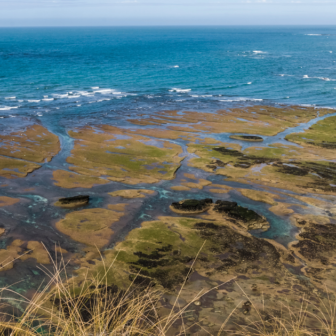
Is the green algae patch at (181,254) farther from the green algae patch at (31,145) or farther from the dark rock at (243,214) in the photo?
the green algae patch at (31,145)

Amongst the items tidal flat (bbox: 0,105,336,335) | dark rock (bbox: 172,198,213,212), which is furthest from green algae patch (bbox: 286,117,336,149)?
dark rock (bbox: 172,198,213,212)

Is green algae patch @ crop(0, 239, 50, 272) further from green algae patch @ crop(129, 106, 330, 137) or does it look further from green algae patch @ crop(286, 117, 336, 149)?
green algae patch @ crop(286, 117, 336, 149)

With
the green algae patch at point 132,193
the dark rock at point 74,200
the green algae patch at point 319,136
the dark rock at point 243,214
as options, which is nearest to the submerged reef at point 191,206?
the dark rock at point 243,214

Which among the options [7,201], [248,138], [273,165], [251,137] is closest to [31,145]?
[7,201]

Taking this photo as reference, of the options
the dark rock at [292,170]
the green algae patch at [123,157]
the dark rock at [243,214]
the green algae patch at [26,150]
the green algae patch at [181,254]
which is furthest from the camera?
the green algae patch at [26,150]

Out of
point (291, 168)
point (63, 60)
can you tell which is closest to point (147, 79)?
point (63, 60)

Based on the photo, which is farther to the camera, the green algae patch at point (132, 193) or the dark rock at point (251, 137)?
the dark rock at point (251, 137)

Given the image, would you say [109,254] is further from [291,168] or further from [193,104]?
[193,104]
